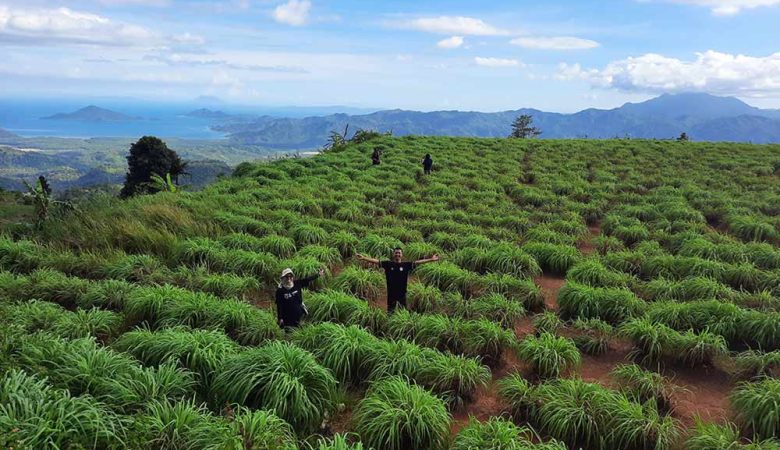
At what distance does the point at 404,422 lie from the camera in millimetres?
5059

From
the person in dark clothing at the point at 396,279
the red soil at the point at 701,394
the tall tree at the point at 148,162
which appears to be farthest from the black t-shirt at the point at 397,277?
the tall tree at the point at 148,162

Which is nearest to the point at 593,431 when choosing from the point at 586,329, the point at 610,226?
the point at 586,329

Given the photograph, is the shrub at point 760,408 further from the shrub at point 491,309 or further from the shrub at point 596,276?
the shrub at point 596,276

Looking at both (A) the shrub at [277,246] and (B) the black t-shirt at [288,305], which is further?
(A) the shrub at [277,246]

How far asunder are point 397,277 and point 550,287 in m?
4.23

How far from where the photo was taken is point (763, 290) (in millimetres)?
9203

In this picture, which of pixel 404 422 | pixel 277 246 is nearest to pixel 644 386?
pixel 404 422

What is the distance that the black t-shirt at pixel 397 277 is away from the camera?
8.61 meters

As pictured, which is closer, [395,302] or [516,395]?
[516,395]

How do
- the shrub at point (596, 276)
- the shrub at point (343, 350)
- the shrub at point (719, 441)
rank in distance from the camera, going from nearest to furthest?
the shrub at point (719, 441), the shrub at point (343, 350), the shrub at point (596, 276)

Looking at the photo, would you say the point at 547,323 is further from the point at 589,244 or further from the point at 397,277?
the point at 589,244

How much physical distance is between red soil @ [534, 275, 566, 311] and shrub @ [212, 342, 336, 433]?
219 inches

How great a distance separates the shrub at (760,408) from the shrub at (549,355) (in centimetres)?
196

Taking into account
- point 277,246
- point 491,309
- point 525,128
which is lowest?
point 491,309
